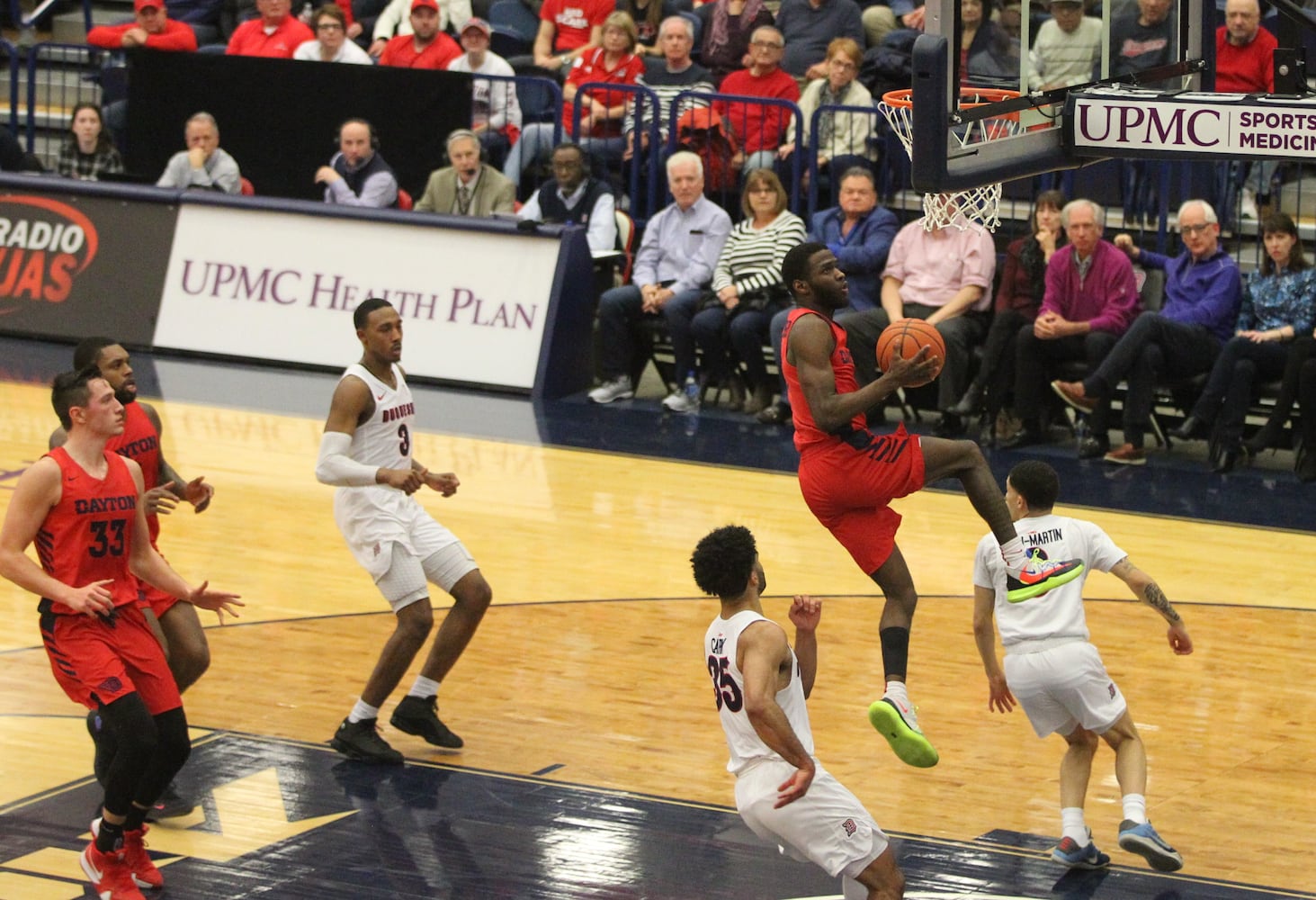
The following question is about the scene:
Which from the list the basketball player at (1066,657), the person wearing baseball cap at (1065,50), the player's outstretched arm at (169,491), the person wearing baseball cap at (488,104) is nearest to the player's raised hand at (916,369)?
the basketball player at (1066,657)

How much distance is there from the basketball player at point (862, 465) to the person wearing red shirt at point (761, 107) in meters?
8.55

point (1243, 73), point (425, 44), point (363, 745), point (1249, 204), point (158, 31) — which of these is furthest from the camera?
point (158, 31)

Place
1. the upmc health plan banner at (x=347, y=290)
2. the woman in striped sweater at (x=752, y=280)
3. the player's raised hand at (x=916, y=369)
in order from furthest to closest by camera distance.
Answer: the upmc health plan banner at (x=347, y=290) < the woman in striped sweater at (x=752, y=280) < the player's raised hand at (x=916, y=369)

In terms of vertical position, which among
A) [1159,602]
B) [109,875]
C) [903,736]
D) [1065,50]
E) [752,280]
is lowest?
[109,875]

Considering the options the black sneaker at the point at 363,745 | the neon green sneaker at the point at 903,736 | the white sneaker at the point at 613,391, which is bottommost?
the black sneaker at the point at 363,745

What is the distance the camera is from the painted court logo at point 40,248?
16.5 m

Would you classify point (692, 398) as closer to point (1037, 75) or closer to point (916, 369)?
point (1037, 75)

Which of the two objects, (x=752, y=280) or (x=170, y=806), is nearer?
(x=170, y=806)

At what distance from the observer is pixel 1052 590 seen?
686 centimetres

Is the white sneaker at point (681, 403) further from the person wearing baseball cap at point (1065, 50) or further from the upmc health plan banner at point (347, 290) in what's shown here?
the person wearing baseball cap at point (1065, 50)

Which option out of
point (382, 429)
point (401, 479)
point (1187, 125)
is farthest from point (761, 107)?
point (401, 479)

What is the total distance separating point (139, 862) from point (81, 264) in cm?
1080

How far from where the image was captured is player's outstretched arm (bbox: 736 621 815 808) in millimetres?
5781

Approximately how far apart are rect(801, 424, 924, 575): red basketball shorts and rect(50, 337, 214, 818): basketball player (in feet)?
7.61
